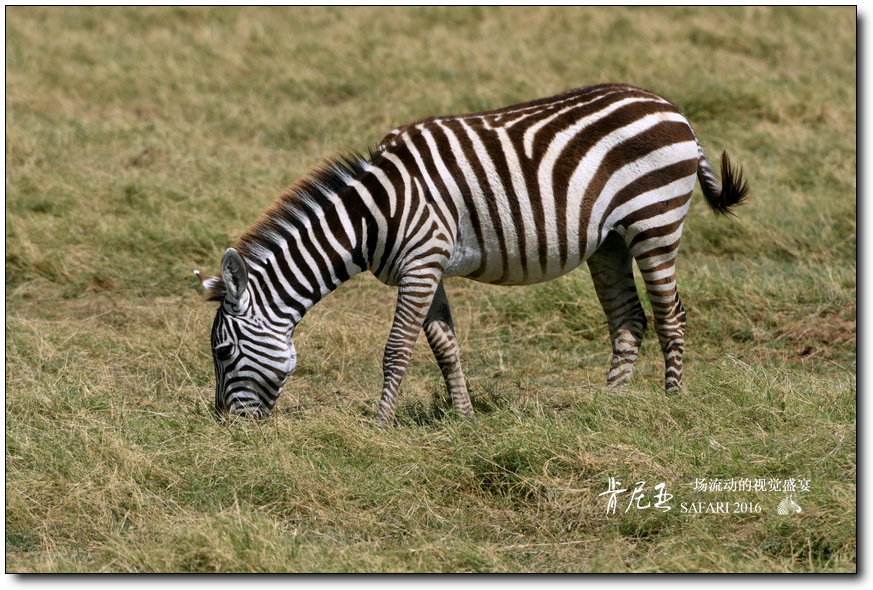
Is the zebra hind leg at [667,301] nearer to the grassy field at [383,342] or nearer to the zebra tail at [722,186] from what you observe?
the grassy field at [383,342]

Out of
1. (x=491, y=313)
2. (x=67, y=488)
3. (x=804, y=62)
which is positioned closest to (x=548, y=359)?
(x=491, y=313)

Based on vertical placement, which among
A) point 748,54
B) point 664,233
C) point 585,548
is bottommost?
point 585,548

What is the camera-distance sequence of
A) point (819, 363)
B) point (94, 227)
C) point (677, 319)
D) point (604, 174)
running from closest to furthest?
point (604, 174) < point (677, 319) < point (819, 363) < point (94, 227)

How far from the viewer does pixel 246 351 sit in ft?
19.3

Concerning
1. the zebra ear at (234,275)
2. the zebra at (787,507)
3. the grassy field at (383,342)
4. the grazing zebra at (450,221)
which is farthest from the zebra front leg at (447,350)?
the zebra at (787,507)

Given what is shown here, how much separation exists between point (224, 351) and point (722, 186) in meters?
3.50

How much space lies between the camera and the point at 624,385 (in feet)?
21.3

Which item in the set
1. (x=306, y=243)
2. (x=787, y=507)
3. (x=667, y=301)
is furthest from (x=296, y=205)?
(x=787, y=507)

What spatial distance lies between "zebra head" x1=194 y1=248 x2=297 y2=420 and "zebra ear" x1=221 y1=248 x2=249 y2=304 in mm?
21

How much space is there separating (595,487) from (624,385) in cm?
160

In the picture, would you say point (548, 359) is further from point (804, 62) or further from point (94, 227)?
point (804, 62)

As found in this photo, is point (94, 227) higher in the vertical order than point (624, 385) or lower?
higher

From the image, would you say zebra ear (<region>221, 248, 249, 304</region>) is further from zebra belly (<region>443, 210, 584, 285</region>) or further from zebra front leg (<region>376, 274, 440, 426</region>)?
zebra belly (<region>443, 210, 584, 285</region>)

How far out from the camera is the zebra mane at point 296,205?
597 centimetres
